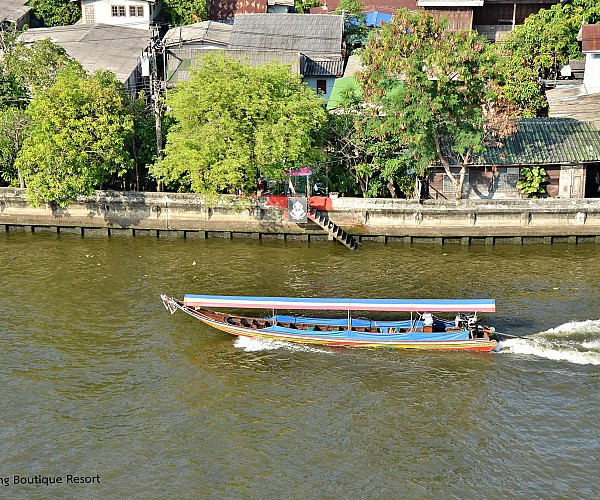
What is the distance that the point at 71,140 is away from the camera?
183 ft

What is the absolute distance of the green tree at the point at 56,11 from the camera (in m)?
86.4

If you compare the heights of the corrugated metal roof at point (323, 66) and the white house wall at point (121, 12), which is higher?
the white house wall at point (121, 12)

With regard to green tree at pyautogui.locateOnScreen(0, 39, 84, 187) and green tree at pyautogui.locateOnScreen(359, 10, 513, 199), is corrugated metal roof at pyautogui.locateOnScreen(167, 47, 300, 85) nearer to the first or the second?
green tree at pyautogui.locateOnScreen(0, 39, 84, 187)

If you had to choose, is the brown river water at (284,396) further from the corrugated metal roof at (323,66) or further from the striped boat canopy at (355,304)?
the corrugated metal roof at (323,66)

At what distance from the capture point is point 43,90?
195 feet

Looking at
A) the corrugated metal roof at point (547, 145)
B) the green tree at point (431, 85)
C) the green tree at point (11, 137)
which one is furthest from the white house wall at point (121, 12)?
the corrugated metal roof at point (547, 145)

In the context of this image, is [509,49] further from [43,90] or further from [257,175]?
[43,90]

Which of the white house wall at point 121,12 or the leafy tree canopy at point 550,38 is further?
the white house wall at point 121,12

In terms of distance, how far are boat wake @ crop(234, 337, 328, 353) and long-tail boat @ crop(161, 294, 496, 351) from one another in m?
0.23

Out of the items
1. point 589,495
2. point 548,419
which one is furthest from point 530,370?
point 589,495

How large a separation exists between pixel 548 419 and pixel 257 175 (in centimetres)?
3120

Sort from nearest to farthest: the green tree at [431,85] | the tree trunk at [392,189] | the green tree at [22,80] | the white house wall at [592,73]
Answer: the green tree at [431,85], the green tree at [22,80], the tree trunk at [392,189], the white house wall at [592,73]

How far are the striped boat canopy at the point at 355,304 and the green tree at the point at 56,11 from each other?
59.1 metres

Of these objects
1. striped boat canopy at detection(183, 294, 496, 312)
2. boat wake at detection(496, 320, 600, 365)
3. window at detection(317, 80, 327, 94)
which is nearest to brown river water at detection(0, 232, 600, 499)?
boat wake at detection(496, 320, 600, 365)
